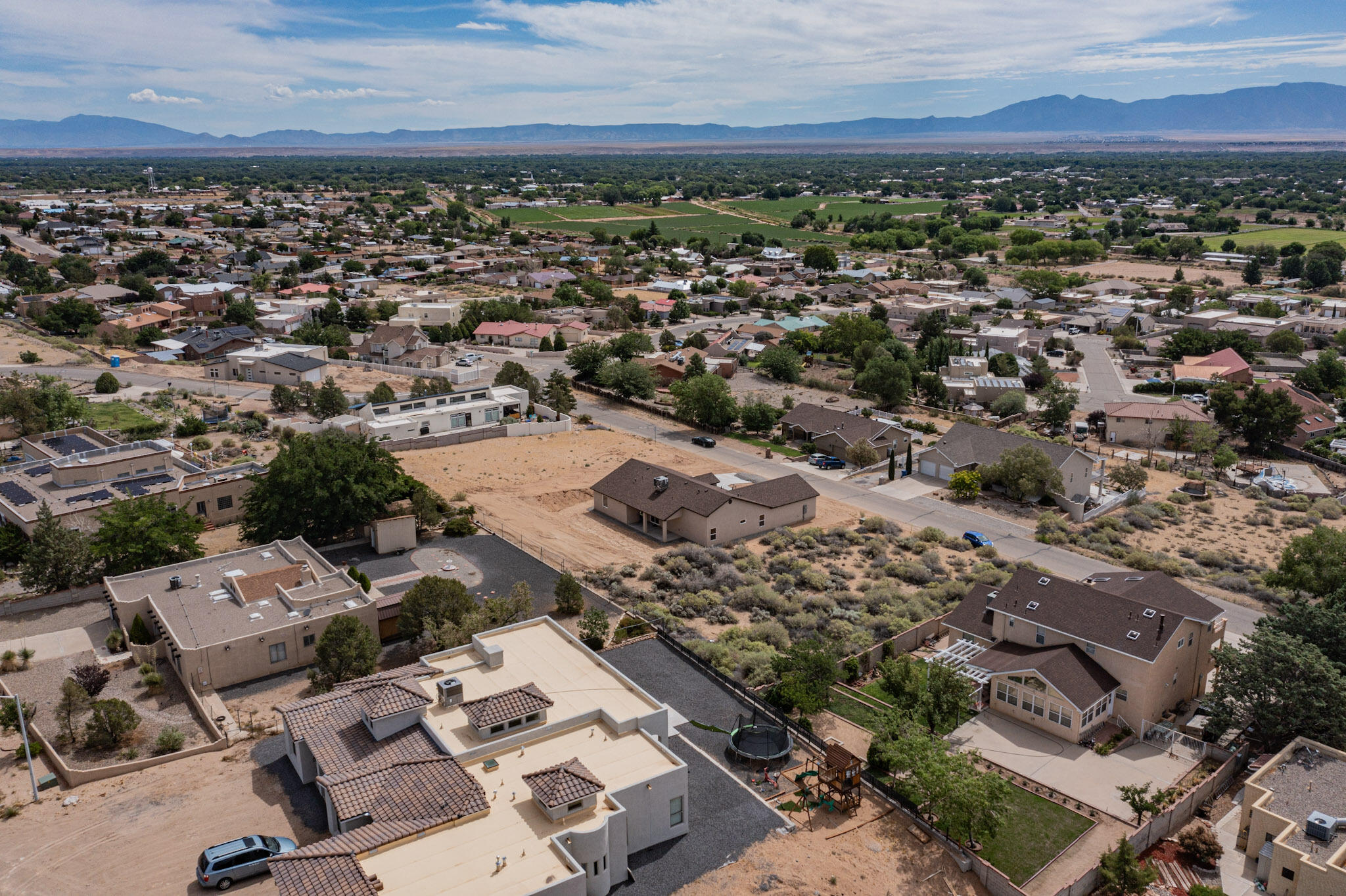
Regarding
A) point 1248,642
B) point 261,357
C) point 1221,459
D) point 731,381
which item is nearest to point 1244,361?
point 1221,459

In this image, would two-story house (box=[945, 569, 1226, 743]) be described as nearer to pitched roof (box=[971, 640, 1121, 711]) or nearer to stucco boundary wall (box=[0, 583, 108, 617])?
pitched roof (box=[971, 640, 1121, 711])

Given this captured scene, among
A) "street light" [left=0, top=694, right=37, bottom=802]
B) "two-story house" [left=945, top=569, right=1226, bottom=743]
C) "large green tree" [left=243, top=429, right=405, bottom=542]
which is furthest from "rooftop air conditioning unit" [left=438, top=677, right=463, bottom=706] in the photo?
"large green tree" [left=243, top=429, right=405, bottom=542]

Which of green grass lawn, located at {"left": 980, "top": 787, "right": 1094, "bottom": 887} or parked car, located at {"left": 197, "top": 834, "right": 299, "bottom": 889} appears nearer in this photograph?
parked car, located at {"left": 197, "top": 834, "right": 299, "bottom": 889}

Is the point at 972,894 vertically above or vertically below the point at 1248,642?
below

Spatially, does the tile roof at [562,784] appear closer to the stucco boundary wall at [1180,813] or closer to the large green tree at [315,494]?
the stucco boundary wall at [1180,813]

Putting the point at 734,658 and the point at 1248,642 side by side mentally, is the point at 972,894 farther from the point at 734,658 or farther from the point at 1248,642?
the point at 1248,642

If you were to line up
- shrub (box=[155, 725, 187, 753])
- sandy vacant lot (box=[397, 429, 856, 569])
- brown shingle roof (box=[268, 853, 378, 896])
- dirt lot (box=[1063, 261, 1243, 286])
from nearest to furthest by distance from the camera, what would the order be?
1. brown shingle roof (box=[268, 853, 378, 896])
2. shrub (box=[155, 725, 187, 753])
3. sandy vacant lot (box=[397, 429, 856, 569])
4. dirt lot (box=[1063, 261, 1243, 286])
